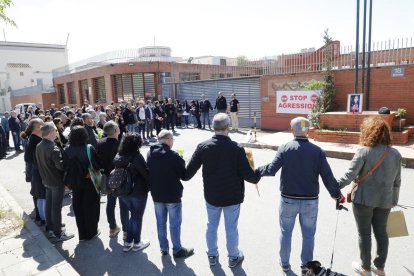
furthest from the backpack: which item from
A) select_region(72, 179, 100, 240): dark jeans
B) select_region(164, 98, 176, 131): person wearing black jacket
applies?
select_region(164, 98, 176, 131): person wearing black jacket

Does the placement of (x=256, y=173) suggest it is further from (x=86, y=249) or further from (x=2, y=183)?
(x=2, y=183)

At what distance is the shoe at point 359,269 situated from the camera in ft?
11.5

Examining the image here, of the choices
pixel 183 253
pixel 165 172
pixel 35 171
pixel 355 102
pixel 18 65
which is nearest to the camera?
pixel 165 172

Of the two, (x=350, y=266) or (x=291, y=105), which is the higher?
(x=291, y=105)

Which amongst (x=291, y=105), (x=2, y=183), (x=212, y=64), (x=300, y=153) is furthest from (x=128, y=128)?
(x=212, y=64)

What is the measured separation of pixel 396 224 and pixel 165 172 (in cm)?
269

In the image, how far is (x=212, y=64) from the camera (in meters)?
26.9

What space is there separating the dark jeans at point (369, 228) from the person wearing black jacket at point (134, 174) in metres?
2.58

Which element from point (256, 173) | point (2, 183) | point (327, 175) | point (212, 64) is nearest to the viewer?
point (327, 175)

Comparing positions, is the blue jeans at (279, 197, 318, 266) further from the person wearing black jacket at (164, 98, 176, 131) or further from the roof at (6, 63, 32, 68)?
the roof at (6, 63, 32, 68)

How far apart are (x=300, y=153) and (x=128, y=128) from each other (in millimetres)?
10839

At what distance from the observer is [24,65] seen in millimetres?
53594

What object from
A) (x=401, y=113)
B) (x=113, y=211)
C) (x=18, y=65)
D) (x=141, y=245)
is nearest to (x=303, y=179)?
(x=141, y=245)

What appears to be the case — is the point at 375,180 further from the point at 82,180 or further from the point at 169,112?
the point at 169,112
